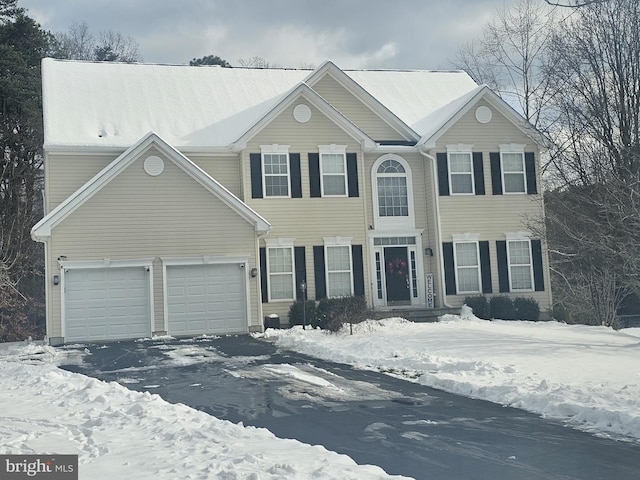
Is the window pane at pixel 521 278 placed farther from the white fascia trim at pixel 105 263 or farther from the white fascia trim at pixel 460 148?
the white fascia trim at pixel 105 263

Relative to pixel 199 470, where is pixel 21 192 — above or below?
above

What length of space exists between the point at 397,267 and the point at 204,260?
7.04 m

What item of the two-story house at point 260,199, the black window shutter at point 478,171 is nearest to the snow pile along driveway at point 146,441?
the two-story house at point 260,199

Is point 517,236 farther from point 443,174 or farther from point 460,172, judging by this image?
point 443,174

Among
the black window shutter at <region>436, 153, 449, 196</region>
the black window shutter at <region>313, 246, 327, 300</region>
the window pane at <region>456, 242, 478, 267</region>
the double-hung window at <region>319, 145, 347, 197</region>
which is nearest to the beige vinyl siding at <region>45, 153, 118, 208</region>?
the double-hung window at <region>319, 145, 347, 197</region>

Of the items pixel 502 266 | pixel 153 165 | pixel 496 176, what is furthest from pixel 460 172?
pixel 153 165

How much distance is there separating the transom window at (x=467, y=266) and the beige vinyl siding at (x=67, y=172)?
11.9 m

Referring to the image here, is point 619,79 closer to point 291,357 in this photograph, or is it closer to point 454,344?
point 454,344

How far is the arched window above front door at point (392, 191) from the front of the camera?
23.6 metres

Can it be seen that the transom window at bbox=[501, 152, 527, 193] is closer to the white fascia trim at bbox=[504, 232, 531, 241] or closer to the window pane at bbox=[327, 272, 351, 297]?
the white fascia trim at bbox=[504, 232, 531, 241]

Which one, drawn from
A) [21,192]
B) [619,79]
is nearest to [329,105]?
[619,79]

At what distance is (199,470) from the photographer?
5992 millimetres

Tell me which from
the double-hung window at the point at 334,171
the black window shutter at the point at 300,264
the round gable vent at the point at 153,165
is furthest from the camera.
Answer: the double-hung window at the point at 334,171

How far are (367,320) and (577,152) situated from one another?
8803 millimetres
